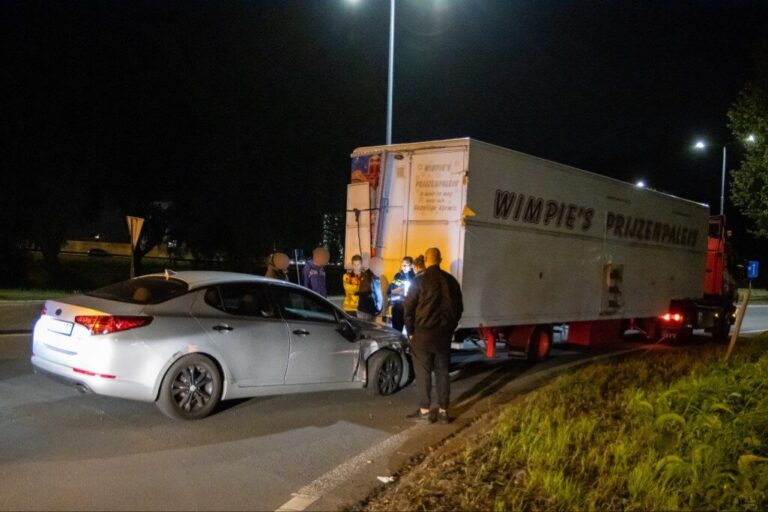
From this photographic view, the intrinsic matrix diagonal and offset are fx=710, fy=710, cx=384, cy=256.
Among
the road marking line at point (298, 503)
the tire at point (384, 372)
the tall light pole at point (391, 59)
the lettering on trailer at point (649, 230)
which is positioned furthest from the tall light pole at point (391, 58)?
the road marking line at point (298, 503)

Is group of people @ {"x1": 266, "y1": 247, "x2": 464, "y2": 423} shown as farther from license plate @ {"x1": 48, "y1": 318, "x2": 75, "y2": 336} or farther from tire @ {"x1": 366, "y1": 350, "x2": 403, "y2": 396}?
license plate @ {"x1": 48, "y1": 318, "x2": 75, "y2": 336}

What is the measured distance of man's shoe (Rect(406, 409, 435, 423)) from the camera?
729 centimetres

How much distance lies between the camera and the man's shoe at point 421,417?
7.29m

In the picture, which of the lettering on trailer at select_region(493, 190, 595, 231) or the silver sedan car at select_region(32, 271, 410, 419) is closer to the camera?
the silver sedan car at select_region(32, 271, 410, 419)

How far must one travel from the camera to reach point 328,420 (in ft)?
24.0

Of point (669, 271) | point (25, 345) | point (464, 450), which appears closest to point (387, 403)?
point (464, 450)

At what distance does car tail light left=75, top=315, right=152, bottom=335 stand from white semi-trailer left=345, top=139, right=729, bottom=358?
435cm

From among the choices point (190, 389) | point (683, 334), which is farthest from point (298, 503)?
point (683, 334)

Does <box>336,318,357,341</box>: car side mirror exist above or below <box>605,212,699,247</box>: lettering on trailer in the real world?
below

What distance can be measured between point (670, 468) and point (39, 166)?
24.7 metres

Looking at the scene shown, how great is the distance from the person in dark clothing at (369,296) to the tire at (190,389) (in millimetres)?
3486

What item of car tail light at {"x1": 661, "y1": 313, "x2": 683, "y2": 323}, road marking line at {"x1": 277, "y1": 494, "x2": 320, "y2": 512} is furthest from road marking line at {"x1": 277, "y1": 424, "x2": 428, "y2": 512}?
car tail light at {"x1": 661, "y1": 313, "x2": 683, "y2": 323}

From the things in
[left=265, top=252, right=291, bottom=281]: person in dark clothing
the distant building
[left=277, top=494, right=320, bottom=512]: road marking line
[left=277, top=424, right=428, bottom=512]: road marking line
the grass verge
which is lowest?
[left=277, top=494, right=320, bottom=512]: road marking line

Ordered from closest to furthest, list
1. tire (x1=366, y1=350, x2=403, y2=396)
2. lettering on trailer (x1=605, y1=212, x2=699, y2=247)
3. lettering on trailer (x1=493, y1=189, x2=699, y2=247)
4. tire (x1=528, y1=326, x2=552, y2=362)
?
tire (x1=366, y1=350, x2=403, y2=396)
lettering on trailer (x1=493, y1=189, x2=699, y2=247)
tire (x1=528, y1=326, x2=552, y2=362)
lettering on trailer (x1=605, y1=212, x2=699, y2=247)
